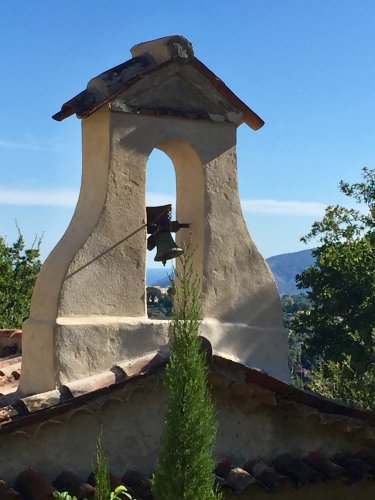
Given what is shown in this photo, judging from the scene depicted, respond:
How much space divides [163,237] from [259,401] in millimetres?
1595

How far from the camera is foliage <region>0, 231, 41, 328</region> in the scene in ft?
87.8

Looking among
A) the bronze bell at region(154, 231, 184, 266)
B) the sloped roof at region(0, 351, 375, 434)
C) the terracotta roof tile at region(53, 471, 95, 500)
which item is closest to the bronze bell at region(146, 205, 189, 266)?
the bronze bell at region(154, 231, 184, 266)

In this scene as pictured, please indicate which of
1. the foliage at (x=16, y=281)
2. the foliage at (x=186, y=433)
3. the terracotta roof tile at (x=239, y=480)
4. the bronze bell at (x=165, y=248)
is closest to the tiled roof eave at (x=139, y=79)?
the bronze bell at (x=165, y=248)

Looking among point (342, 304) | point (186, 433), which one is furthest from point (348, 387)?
point (186, 433)

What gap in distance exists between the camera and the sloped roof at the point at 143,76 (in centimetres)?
706

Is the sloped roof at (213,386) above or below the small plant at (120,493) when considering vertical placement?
above

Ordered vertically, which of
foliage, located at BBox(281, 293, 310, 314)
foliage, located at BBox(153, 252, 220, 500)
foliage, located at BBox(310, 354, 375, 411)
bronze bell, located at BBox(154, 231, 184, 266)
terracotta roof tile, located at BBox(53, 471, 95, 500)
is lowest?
foliage, located at BBox(310, 354, 375, 411)

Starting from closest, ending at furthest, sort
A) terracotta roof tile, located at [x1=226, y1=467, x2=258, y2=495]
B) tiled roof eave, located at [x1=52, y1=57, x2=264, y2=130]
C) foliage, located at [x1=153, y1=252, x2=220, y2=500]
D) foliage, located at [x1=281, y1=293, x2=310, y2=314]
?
1. foliage, located at [x1=153, y1=252, x2=220, y2=500]
2. terracotta roof tile, located at [x1=226, y1=467, x2=258, y2=495]
3. tiled roof eave, located at [x1=52, y1=57, x2=264, y2=130]
4. foliage, located at [x1=281, y1=293, x2=310, y2=314]

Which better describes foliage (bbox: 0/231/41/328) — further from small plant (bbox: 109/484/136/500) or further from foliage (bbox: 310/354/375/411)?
small plant (bbox: 109/484/136/500)

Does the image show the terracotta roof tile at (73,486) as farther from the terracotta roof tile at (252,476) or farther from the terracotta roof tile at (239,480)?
the terracotta roof tile at (239,480)

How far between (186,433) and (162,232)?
2586mm

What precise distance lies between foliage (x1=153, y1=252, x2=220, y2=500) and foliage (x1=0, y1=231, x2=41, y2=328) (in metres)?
20.9

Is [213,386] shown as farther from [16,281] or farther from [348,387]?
[16,281]

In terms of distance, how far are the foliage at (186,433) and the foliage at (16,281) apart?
2092 cm
